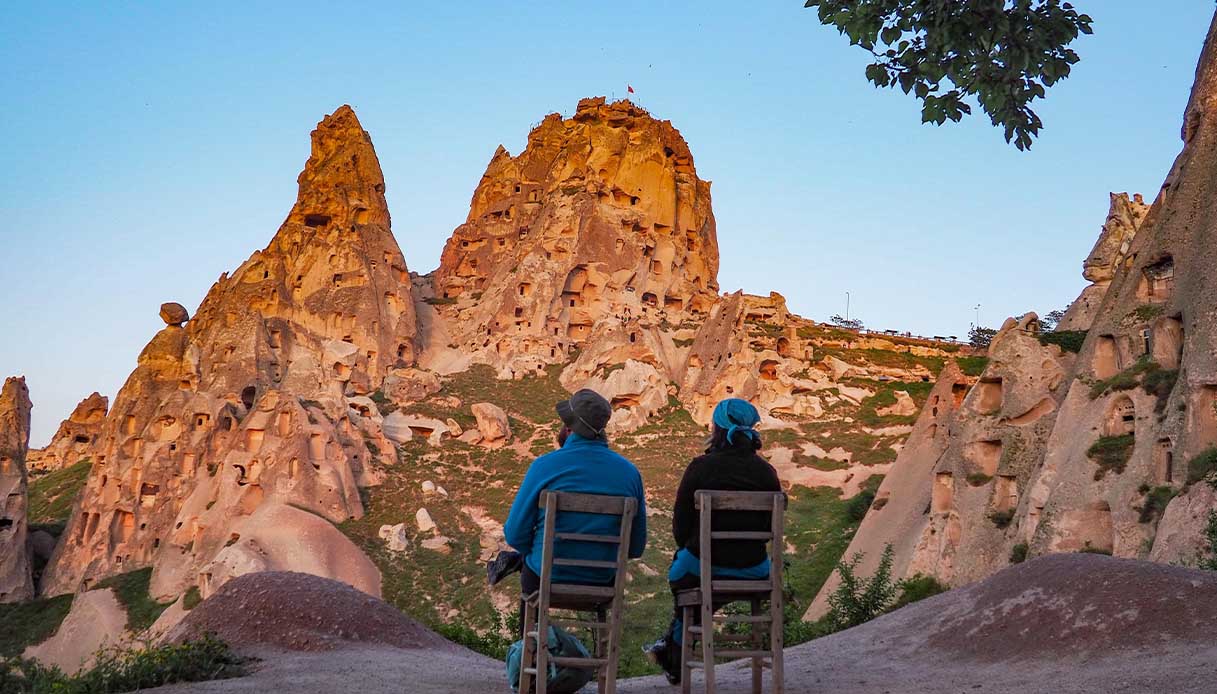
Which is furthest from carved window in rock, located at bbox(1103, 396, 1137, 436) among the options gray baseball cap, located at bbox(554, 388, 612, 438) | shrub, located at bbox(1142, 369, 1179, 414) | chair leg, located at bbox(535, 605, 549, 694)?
chair leg, located at bbox(535, 605, 549, 694)

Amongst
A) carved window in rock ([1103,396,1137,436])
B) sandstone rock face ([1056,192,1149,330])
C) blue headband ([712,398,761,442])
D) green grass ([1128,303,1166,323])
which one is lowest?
blue headband ([712,398,761,442])

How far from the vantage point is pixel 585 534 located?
7.06 metres

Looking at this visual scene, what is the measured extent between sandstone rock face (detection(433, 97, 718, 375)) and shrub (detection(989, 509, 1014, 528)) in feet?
131

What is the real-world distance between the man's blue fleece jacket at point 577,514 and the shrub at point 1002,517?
15406 mm

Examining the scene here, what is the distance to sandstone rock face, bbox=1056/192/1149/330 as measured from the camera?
29.8 m

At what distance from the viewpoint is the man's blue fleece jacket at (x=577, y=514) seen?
721cm

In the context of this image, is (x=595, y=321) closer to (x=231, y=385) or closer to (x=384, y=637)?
(x=231, y=385)

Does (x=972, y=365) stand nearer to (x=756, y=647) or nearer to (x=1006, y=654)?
(x=1006, y=654)

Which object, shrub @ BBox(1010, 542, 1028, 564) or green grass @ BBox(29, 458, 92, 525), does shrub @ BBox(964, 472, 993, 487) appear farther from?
green grass @ BBox(29, 458, 92, 525)

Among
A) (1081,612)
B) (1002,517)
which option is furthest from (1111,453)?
(1081,612)

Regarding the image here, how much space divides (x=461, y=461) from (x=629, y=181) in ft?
105

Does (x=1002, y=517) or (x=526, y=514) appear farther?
(x=1002, y=517)

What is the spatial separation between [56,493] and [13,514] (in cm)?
1572

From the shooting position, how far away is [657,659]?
826 cm
